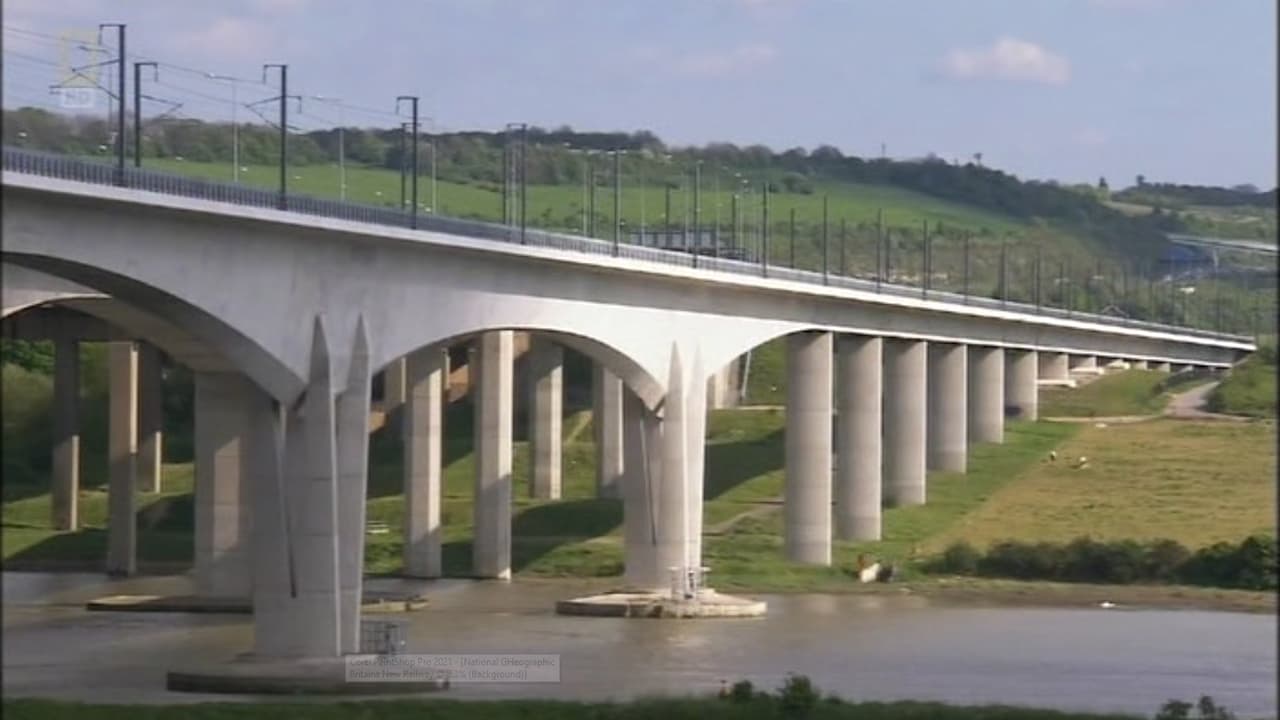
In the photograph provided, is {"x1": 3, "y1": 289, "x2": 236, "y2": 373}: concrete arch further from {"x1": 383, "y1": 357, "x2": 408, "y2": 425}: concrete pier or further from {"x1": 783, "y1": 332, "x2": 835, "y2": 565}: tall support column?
{"x1": 383, "y1": 357, "x2": 408, "y2": 425}: concrete pier

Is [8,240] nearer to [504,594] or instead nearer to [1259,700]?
[1259,700]

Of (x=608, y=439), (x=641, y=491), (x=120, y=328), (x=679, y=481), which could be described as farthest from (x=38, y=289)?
(x=608, y=439)

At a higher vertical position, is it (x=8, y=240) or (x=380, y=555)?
(x=8, y=240)

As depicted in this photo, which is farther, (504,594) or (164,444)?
(164,444)

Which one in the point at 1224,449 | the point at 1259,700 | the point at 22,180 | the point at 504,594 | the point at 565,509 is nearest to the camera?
the point at 22,180

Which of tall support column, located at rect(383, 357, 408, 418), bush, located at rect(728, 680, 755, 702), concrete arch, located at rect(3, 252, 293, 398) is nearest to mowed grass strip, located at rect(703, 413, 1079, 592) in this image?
tall support column, located at rect(383, 357, 408, 418)

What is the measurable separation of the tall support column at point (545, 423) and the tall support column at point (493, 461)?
13.4 m

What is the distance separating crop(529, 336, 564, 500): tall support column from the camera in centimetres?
11269

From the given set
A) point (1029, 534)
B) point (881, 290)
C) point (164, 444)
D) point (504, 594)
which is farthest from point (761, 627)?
point (164, 444)

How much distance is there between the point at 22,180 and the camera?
46.5 meters

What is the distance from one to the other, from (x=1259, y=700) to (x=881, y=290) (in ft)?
197

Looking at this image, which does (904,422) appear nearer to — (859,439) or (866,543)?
(859,439)

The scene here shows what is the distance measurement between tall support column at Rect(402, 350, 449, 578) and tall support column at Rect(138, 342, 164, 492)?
858cm

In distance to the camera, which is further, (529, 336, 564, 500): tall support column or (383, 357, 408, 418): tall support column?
(383, 357, 408, 418): tall support column
